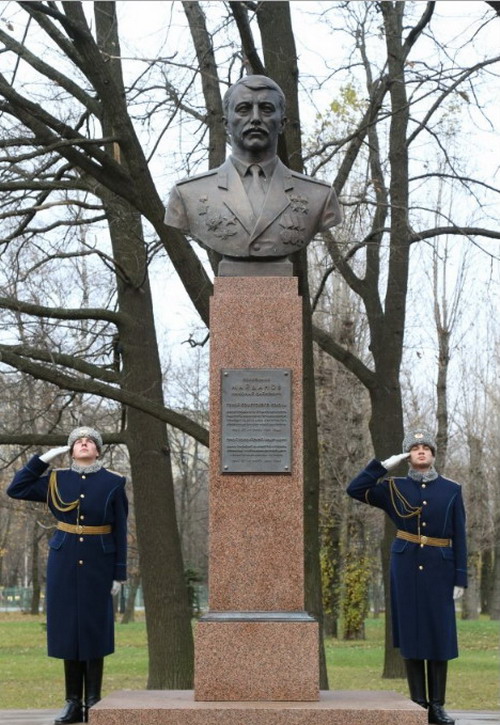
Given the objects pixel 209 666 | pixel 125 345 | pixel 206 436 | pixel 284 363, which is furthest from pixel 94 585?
pixel 125 345

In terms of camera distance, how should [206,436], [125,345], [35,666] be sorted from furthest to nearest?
[35,666]
[125,345]
[206,436]

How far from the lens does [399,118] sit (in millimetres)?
15531

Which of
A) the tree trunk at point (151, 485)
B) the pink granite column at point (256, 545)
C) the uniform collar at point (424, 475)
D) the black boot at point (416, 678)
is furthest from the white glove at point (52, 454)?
the tree trunk at point (151, 485)

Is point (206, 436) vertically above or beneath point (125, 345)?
beneath

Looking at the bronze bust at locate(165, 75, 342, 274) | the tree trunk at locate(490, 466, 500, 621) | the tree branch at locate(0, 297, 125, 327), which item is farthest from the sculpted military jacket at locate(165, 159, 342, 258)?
the tree trunk at locate(490, 466, 500, 621)

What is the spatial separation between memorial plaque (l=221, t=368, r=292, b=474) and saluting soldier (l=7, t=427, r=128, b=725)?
3.31 ft

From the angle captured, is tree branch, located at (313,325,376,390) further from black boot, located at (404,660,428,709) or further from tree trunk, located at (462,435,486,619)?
tree trunk, located at (462,435,486,619)

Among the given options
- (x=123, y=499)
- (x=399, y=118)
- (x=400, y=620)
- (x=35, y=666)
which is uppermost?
(x=399, y=118)

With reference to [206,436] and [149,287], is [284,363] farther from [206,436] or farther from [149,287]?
[149,287]

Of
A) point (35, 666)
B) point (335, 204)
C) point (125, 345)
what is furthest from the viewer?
point (35, 666)

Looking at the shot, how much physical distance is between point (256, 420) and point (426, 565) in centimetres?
156

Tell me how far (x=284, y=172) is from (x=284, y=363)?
1.32 metres

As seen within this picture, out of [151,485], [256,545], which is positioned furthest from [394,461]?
[151,485]

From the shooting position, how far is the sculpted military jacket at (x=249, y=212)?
26.3 feet
